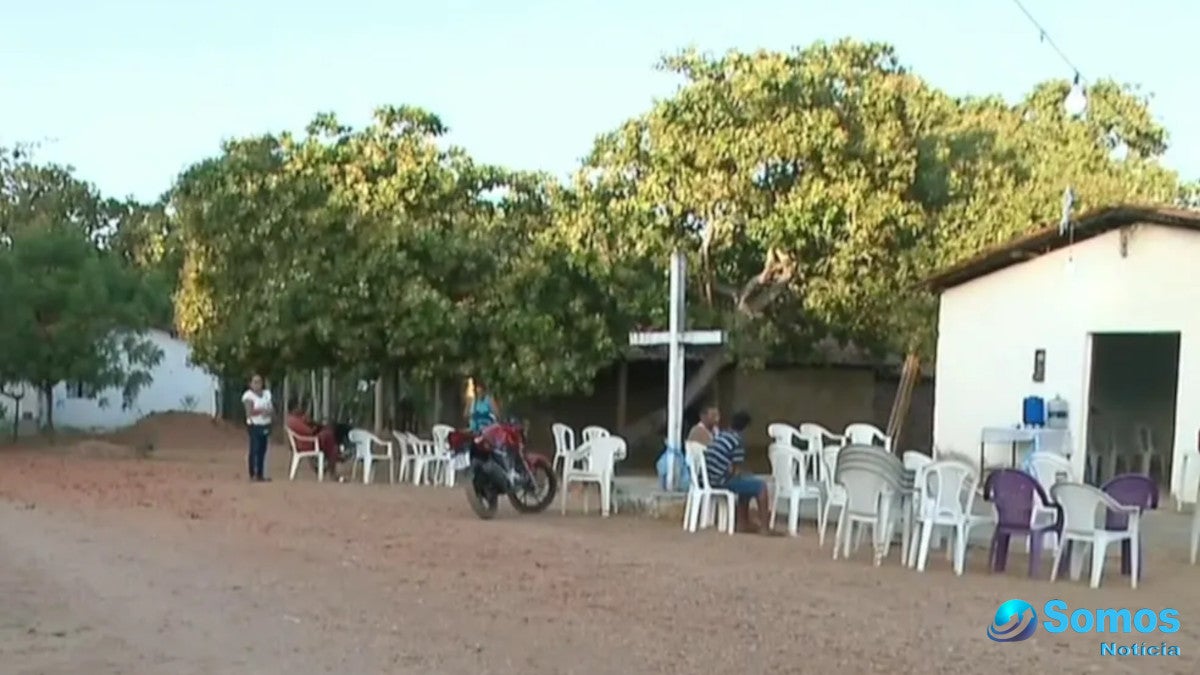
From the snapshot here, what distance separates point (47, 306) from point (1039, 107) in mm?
23496

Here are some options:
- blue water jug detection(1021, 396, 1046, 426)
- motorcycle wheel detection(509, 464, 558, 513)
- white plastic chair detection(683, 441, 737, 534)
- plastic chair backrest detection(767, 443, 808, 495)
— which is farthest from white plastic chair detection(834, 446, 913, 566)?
blue water jug detection(1021, 396, 1046, 426)

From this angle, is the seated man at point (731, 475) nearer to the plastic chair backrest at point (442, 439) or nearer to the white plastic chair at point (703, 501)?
the white plastic chair at point (703, 501)

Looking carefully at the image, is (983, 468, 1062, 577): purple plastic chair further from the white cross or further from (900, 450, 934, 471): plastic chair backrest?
the white cross

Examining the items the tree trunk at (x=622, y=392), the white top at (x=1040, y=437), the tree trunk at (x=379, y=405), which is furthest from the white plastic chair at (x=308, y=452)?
the white top at (x=1040, y=437)

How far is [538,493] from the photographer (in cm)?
1593

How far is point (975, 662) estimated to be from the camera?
751 cm

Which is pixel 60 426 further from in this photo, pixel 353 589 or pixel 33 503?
pixel 353 589

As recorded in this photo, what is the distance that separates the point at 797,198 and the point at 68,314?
14.3 m

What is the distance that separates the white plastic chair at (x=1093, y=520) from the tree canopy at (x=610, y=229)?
9272 millimetres

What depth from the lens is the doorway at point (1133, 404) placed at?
19453 millimetres

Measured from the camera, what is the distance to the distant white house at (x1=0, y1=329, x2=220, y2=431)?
3641cm

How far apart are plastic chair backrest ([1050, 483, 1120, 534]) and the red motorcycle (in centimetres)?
659

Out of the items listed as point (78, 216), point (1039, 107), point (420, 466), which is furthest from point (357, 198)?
point (78, 216)

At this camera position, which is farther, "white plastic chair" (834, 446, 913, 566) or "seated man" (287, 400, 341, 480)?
"seated man" (287, 400, 341, 480)
